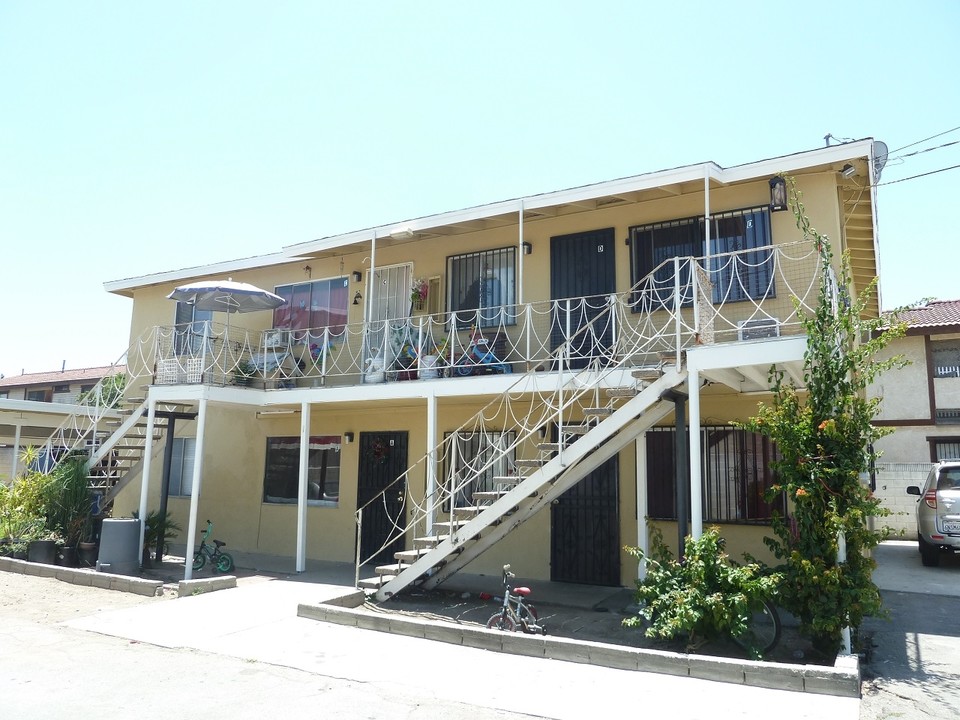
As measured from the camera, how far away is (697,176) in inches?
373

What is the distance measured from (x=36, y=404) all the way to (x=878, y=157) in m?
19.1

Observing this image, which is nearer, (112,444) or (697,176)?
(697,176)

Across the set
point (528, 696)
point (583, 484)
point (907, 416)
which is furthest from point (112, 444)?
point (907, 416)

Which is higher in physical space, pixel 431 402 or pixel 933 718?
pixel 431 402

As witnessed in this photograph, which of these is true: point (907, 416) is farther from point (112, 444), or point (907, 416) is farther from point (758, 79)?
point (112, 444)

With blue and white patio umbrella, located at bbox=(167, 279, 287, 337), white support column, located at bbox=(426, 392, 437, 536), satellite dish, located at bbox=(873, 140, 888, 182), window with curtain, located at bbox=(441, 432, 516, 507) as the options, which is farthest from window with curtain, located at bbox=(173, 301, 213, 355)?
satellite dish, located at bbox=(873, 140, 888, 182)

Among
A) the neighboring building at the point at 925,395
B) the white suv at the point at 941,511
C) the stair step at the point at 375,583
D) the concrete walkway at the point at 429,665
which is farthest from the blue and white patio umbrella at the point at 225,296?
the neighboring building at the point at 925,395

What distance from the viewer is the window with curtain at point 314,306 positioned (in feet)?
46.1

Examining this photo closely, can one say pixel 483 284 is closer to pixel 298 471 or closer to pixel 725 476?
pixel 725 476

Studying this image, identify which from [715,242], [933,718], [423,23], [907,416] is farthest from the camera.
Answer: [907,416]

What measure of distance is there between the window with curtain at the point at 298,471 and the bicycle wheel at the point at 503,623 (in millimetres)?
6426

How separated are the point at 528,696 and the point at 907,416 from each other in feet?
62.5

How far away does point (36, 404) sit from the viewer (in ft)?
58.1

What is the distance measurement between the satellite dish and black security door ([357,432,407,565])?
8.70 meters
